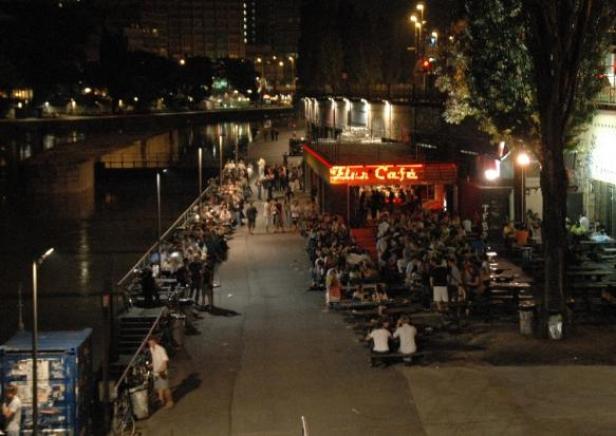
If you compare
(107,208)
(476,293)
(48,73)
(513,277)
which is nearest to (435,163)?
(513,277)

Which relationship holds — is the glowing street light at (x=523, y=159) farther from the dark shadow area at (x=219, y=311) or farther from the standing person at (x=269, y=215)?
the standing person at (x=269, y=215)

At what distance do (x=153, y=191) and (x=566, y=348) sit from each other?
57126 mm

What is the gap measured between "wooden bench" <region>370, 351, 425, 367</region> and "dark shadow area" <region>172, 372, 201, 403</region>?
10.3ft

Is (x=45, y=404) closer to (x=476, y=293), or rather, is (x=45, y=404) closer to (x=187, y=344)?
(x=187, y=344)

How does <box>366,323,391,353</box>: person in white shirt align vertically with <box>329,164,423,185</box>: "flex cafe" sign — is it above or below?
below

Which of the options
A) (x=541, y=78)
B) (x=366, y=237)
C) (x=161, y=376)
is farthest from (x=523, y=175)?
(x=161, y=376)

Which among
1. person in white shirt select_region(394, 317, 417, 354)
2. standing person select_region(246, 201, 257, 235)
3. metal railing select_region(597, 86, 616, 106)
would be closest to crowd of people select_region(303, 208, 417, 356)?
person in white shirt select_region(394, 317, 417, 354)

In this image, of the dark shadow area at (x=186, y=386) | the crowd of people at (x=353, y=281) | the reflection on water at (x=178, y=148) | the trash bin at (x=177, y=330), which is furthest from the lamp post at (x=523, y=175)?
the reflection on water at (x=178, y=148)

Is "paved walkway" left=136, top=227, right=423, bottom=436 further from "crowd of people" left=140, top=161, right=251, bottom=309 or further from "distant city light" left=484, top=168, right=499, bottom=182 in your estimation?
"distant city light" left=484, top=168, right=499, bottom=182

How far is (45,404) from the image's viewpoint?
47.5ft

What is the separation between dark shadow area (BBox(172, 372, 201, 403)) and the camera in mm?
17062

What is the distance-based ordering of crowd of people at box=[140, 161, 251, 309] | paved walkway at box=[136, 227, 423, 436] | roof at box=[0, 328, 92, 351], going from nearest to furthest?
roof at box=[0, 328, 92, 351] < paved walkway at box=[136, 227, 423, 436] < crowd of people at box=[140, 161, 251, 309]

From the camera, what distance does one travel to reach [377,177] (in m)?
34.2

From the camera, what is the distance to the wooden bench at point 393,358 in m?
18.1
